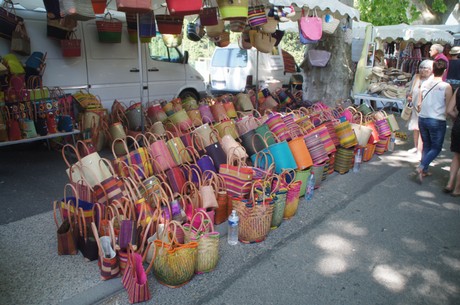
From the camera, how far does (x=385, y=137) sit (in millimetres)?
6195

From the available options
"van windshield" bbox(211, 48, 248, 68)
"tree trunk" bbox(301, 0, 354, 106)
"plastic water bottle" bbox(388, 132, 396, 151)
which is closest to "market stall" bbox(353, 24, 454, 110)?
"tree trunk" bbox(301, 0, 354, 106)

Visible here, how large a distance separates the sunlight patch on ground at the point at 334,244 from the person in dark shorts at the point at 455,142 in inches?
83.1

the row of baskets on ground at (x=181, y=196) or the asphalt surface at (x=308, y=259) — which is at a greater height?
the row of baskets on ground at (x=181, y=196)

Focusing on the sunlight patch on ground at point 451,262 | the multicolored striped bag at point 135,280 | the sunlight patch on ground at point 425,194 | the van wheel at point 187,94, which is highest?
the van wheel at point 187,94

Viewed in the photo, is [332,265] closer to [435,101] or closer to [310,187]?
[310,187]

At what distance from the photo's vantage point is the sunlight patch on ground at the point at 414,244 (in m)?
3.25

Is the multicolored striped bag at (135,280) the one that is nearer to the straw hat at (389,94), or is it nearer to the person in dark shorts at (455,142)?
the person in dark shorts at (455,142)

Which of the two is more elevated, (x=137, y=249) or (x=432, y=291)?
(x=137, y=249)

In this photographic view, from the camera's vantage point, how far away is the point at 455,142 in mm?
4312

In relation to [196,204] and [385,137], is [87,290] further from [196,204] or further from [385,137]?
[385,137]

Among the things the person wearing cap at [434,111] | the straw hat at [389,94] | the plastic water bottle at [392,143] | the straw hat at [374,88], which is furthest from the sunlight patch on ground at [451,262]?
the straw hat at [374,88]

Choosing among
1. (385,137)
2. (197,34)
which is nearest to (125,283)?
(385,137)

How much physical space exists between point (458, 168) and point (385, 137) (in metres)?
1.78

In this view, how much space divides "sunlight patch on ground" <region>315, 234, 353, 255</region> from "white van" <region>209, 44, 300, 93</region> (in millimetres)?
7749
